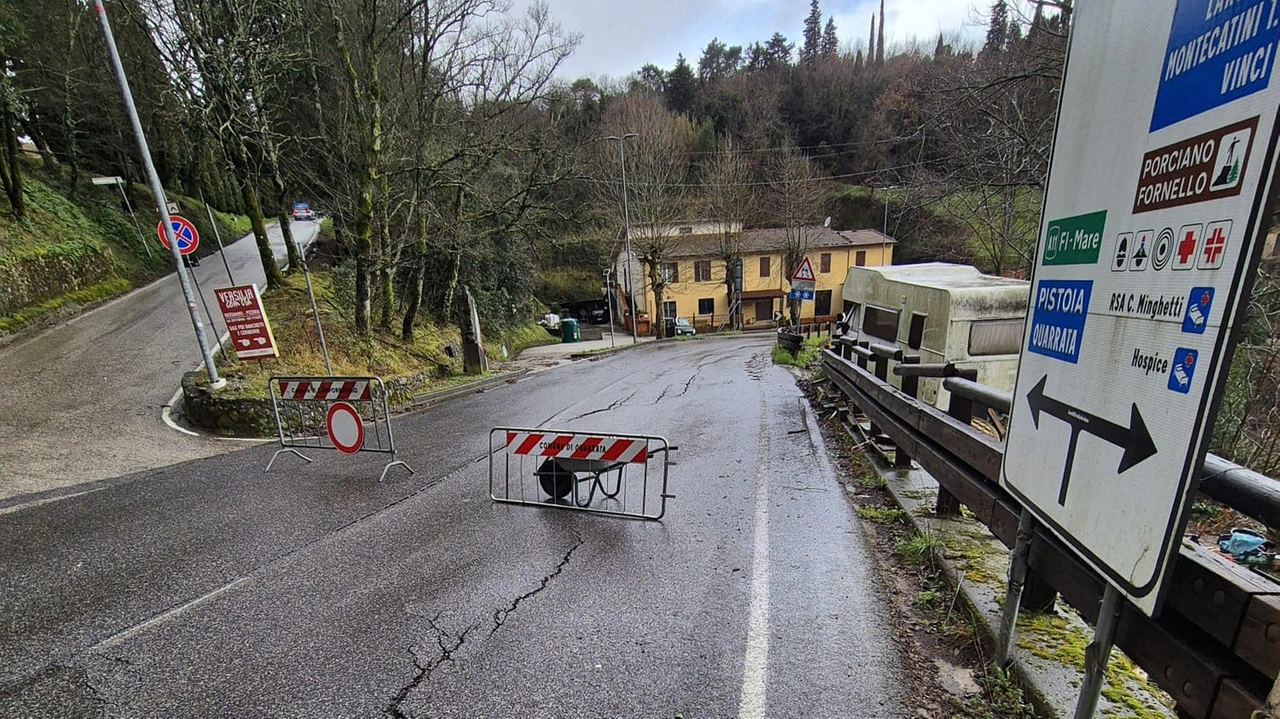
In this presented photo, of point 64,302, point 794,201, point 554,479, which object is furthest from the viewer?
point 794,201

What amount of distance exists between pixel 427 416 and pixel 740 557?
8229 mm

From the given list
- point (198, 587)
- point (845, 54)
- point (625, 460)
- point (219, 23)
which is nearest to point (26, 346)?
point (219, 23)

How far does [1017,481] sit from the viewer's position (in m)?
2.17

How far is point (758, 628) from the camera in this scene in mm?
3207

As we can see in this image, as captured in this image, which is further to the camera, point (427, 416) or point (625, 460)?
point (427, 416)

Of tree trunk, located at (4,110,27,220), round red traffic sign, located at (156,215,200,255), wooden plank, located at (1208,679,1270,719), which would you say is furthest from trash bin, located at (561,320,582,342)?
wooden plank, located at (1208,679,1270,719)

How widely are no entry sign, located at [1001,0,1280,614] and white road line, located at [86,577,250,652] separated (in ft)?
17.6

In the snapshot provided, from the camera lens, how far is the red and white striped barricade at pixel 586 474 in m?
4.96

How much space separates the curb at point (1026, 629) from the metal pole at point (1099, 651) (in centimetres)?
65

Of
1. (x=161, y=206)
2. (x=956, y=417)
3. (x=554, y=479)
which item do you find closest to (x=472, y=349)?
(x=161, y=206)

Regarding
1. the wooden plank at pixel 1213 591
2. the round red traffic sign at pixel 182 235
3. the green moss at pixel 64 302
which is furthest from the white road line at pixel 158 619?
the green moss at pixel 64 302

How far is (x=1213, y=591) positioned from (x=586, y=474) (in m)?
5.25

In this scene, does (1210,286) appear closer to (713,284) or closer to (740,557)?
(740,557)

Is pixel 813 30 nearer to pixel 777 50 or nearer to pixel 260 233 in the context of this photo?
pixel 777 50
